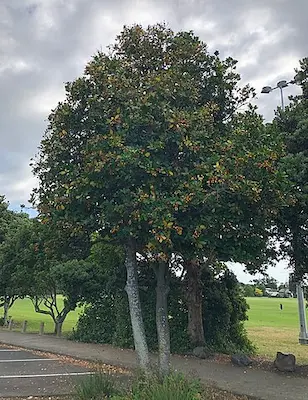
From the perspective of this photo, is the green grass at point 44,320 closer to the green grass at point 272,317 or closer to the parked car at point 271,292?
the green grass at point 272,317

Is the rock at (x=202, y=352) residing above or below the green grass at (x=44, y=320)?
below

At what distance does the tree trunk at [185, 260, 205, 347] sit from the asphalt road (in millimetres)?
4408

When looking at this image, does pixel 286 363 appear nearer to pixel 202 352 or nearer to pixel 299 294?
pixel 202 352

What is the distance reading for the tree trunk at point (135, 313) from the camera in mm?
8055

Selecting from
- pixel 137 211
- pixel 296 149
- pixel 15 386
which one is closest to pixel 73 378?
pixel 15 386

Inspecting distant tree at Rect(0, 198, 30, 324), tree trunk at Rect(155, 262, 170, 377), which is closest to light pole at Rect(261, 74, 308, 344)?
tree trunk at Rect(155, 262, 170, 377)

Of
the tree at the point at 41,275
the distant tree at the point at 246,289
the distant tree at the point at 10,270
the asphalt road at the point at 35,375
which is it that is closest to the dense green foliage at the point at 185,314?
the distant tree at the point at 246,289

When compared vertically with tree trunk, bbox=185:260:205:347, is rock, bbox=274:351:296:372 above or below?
below

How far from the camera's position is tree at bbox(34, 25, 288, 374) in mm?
7051

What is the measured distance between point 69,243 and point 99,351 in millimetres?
7002

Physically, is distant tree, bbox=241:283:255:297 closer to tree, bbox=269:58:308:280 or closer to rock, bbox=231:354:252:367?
rock, bbox=231:354:252:367

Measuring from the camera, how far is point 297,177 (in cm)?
969

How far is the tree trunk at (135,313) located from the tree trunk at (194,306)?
6646 mm

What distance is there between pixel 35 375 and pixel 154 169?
21.3 feet
